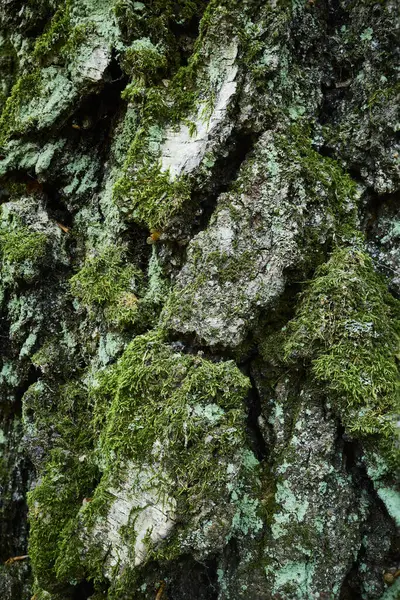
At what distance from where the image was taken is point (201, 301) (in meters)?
1.81

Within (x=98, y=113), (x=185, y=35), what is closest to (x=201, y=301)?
(x=98, y=113)

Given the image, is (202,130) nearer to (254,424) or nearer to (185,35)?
(185,35)

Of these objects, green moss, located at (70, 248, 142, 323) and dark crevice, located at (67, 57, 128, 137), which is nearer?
green moss, located at (70, 248, 142, 323)

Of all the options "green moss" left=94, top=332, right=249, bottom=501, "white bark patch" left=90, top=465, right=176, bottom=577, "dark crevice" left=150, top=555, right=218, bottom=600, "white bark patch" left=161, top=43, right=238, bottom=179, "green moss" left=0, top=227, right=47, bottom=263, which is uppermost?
"white bark patch" left=161, top=43, right=238, bottom=179

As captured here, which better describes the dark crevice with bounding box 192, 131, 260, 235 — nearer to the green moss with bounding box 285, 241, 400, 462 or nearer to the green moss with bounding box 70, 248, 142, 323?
the green moss with bounding box 70, 248, 142, 323

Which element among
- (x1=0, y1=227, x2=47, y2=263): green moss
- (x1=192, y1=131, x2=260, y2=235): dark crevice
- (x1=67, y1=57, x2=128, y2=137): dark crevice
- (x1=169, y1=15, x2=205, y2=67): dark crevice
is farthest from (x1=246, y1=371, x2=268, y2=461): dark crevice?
(x1=169, y1=15, x2=205, y2=67): dark crevice

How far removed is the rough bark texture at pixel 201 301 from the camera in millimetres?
1689

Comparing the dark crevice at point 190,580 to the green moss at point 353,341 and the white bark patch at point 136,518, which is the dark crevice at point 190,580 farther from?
the green moss at point 353,341

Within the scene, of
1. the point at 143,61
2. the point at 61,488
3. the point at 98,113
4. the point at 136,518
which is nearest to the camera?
the point at 136,518

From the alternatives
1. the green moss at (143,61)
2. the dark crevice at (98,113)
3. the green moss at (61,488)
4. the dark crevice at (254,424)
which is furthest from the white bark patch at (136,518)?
the green moss at (143,61)

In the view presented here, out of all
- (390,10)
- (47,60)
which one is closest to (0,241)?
(47,60)

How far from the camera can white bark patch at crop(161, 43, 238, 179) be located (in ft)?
6.43

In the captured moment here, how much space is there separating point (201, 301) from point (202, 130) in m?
0.75

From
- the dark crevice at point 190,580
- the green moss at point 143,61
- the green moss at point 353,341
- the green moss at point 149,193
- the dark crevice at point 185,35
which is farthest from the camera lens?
the dark crevice at point 185,35
